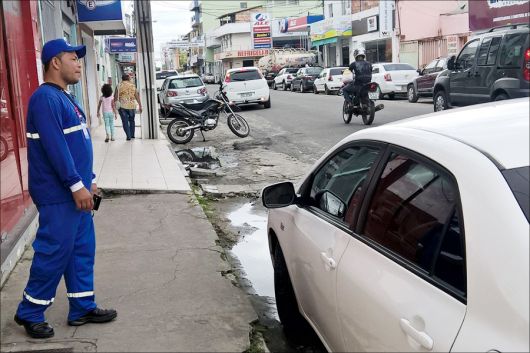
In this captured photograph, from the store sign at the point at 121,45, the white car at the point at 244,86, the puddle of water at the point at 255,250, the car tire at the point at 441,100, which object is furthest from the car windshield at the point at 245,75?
the puddle of water at the point at 255,250

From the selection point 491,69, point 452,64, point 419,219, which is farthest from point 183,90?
point 419,219

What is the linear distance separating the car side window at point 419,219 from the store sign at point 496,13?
64.2 feet

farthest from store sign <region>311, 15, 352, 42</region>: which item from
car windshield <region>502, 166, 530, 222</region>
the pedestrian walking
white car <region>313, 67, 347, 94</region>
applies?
car windshield <region>502, 166, 530, 222</region>

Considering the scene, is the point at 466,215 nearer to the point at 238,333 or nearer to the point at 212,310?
the point at 238,333

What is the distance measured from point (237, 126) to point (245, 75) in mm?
7417

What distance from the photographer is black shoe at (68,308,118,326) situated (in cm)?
382

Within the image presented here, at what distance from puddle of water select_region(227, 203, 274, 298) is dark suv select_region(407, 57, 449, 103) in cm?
1340

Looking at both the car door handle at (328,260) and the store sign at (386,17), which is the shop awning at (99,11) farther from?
the store sign at (386,17)

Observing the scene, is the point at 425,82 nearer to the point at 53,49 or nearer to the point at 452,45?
the point at 452,45

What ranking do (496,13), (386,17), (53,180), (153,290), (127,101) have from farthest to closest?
(386,17)
(496,13)
(127,101)
(153,290)
(53,180)

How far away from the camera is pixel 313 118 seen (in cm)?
1767

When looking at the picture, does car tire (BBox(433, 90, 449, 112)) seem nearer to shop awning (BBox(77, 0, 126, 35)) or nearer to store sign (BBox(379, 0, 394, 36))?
shop awning (BBox(77, 0, 126, 35))

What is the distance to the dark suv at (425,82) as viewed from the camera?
1958cm

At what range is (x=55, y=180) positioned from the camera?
3385 millimetres
